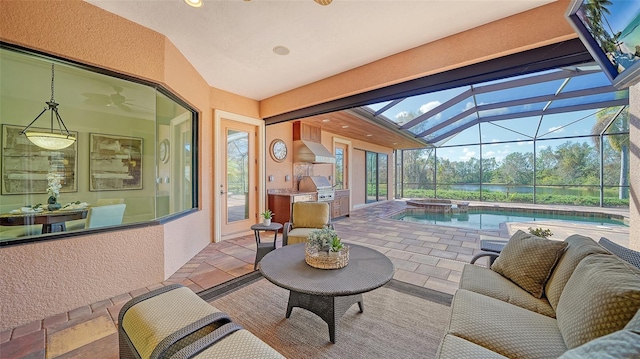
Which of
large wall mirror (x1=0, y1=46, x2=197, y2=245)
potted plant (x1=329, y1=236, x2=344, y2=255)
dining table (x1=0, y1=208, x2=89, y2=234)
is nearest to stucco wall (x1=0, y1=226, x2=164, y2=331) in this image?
large wall mirror (x1=0, y1=46, x2=197, y2=245)

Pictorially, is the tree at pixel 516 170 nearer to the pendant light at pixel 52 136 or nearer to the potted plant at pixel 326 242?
the potted plant at pixel 326 242

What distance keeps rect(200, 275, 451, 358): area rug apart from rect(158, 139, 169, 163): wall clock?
1.98 m

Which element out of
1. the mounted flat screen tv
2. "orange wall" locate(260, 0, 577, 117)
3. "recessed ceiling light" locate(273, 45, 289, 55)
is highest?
"recessed ceiling light" locate(273, 45, 289, 55)

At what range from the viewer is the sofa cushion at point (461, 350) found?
1004 mm

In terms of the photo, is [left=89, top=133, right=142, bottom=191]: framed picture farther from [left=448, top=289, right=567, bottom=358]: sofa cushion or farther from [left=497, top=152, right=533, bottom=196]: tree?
[left=497, top=152, right=533, bottom=196]: tree

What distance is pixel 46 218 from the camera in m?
2.39

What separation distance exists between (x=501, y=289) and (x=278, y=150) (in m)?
4.78

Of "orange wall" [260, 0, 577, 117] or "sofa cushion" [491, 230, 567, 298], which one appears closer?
"sofa cushion" [491, 230, 567, 298]

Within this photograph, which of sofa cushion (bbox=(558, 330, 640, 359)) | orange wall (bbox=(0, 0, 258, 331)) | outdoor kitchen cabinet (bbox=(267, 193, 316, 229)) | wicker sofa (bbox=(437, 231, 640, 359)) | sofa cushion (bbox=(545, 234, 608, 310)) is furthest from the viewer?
outdoor kitchen cabinet (bbox=(267, 193, 316, 229))

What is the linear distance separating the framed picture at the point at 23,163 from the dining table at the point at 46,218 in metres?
0.34

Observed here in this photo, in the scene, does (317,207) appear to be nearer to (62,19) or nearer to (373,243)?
(373,243)

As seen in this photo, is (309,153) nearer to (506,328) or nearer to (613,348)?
(506,328)

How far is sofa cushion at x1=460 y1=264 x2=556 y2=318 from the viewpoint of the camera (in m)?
1.46

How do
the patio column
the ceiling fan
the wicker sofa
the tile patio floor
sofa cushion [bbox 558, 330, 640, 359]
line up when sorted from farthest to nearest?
the ceiling fan < the patio column < the tile patio floor < the wicker sofa < sofa cushion [bbox 558, 330, 640, 359]
